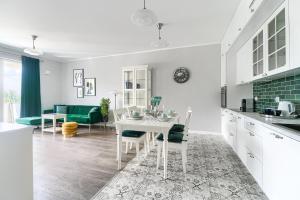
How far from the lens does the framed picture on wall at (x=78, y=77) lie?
20.2 feet

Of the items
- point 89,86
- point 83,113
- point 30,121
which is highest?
point 89,86

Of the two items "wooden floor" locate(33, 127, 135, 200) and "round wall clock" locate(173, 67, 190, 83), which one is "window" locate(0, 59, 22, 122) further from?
"round wall clock" locate(173, 67, 190, 83)

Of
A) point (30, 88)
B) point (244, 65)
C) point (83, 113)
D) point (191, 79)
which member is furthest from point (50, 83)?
point (244, 65)

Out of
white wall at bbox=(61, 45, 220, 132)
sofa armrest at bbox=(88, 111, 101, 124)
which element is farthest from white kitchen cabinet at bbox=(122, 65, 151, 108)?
sofa armrest at bbox=(88, 111, 101, 124)

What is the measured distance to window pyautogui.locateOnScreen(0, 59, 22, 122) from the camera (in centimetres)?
461

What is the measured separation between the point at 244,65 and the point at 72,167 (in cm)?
364

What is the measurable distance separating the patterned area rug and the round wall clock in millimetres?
2437

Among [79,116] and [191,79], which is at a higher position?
[191,79]

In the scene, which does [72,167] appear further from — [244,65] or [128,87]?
[244,65]

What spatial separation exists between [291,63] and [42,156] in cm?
396

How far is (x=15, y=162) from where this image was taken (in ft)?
3.99

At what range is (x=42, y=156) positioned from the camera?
9.52 feet

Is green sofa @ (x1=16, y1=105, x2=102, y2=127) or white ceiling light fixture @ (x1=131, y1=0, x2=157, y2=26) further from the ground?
white ceiling light fixture @ (x1=131, y1=0, x2=157, y2=26)

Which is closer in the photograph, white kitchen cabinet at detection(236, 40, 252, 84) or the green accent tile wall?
the green accent tile wall
